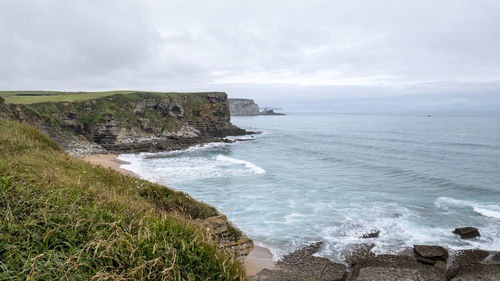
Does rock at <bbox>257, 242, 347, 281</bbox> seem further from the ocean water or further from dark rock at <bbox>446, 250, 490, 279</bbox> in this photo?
dark rock at <bbox>446, 250, 490, 279</bbox>

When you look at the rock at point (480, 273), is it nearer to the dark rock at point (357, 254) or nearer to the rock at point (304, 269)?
the dark rock at point (357, 254)

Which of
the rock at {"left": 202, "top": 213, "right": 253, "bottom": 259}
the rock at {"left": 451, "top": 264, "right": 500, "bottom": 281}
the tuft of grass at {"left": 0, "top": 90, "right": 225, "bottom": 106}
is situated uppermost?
the tuft of grass at {"left": 0, "top": 90, "right": 225, "bottom": 106}

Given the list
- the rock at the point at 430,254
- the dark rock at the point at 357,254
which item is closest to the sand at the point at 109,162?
the dark rock at the point at 357,254

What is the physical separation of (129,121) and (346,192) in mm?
44852

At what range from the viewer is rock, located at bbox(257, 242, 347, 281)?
37.2 ft

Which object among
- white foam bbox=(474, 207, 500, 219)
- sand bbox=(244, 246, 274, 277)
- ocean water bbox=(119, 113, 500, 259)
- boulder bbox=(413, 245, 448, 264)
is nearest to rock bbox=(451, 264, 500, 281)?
boulder bbox=(413, 245, 448, 264)

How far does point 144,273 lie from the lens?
147 inches

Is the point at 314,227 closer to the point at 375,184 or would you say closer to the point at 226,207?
the point at 226,207

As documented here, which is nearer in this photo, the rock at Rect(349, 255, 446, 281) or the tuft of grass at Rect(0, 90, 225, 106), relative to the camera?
the rock at Rect(349, 255, 446, 281)

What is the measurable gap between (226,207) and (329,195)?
9.43m

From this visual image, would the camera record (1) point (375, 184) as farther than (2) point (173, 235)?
Yes

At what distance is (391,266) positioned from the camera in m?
12.6

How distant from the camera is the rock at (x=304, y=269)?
447 inches

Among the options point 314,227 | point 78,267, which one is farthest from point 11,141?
point 314,227
